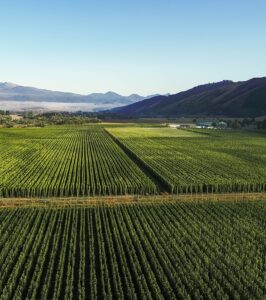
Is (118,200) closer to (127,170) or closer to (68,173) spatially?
(68,173)

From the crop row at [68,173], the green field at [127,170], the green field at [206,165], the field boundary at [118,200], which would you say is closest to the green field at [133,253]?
the field boundary at [118,200]

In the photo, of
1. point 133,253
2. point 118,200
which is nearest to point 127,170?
point 118,200

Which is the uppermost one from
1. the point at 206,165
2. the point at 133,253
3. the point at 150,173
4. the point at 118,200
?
the point at 206,165

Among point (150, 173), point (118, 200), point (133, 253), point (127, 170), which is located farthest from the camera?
point (127, 170)

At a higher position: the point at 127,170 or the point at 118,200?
the point at 127,170

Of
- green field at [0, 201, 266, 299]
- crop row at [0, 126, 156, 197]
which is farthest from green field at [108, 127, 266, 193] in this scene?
green field at [0, 201, 266, 299]

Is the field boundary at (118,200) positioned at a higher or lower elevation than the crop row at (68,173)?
lower

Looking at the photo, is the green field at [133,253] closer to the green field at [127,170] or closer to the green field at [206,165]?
the green field at [127,170]

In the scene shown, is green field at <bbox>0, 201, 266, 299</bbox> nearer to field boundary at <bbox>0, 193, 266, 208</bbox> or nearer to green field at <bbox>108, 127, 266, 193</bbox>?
field boundary at <bbox>0, 193, 266, 208</bbox>
